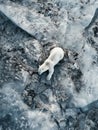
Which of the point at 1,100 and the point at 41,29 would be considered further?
the point at 41,29

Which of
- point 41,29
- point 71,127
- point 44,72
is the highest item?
point 41,29

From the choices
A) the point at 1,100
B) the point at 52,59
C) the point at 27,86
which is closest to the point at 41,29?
the point at 52,59

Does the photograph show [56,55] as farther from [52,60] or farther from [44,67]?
[44,67]

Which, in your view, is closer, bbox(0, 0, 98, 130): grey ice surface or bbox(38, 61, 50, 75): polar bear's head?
bbox(0, 0, 98, 130): grey ice surface

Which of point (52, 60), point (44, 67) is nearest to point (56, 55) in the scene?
point (52, 60)

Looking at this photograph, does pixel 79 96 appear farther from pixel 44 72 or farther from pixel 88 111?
pixel 44 72
